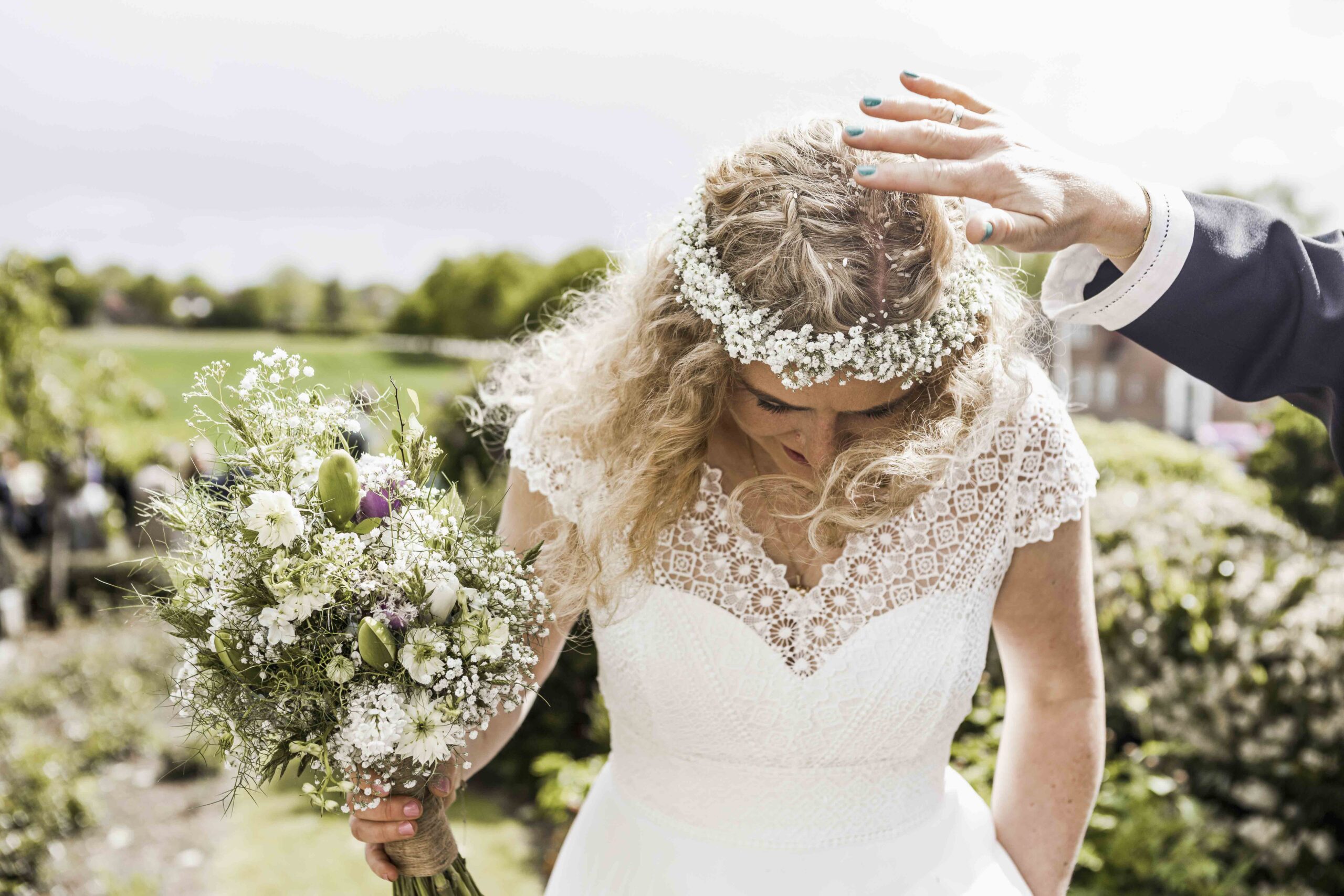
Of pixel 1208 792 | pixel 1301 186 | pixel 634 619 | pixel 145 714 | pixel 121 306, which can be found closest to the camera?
pixel 634 619

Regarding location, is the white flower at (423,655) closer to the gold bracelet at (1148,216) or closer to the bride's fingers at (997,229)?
the bride's fingers at (997,229)

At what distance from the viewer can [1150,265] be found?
1441mm

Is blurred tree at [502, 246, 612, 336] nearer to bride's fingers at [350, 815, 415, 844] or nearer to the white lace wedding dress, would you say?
the white lace wedding dress

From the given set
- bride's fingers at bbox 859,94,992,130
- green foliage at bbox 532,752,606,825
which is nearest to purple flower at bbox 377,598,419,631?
bride's fingers at bbox 859,94,992,130

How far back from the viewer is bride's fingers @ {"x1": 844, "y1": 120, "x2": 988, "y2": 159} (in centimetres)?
133

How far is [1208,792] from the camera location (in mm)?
3643

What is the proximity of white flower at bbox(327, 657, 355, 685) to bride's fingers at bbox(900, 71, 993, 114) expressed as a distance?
4.00 feet

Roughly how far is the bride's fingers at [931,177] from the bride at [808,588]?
403 millimetres

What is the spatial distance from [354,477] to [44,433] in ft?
31.2

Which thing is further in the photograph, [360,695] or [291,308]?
[291,308]

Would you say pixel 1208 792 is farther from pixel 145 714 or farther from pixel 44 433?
pixel 44 433

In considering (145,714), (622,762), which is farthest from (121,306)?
(622,762)

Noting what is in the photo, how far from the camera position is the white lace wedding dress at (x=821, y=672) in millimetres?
1884

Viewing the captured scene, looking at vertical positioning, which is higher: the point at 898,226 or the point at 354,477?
the point at 898,226
